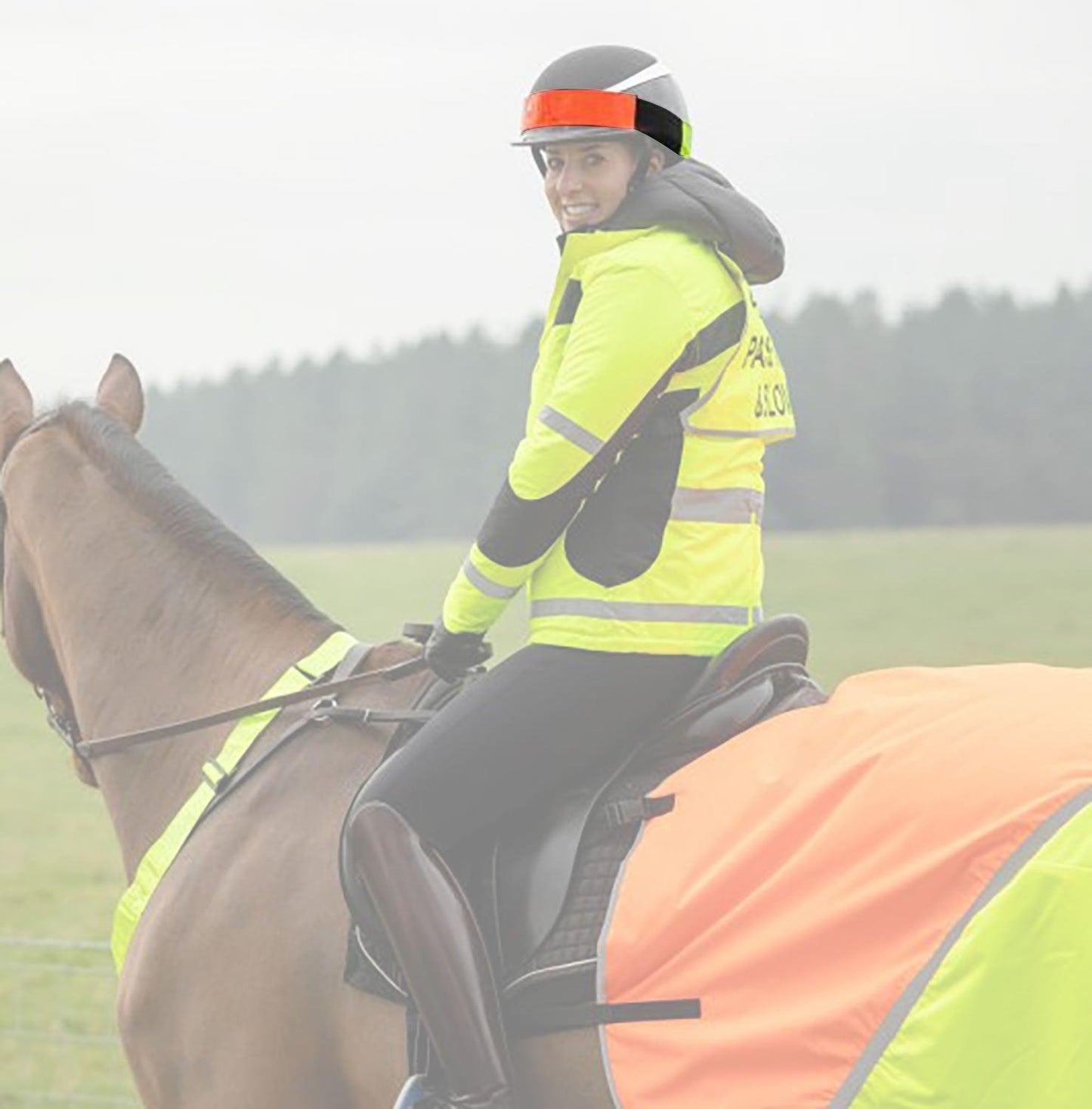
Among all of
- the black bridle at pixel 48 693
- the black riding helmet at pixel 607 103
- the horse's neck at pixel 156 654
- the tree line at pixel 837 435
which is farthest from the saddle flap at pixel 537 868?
the tree line at pixel 837 435

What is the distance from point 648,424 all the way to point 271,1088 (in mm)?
1701

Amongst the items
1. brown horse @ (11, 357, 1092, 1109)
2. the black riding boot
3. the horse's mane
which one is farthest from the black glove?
the horse's mane

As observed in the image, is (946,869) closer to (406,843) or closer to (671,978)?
(671,978)

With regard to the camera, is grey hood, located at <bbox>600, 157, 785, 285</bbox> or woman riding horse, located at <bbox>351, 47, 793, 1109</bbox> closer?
woman riding horse, located at <bbox>351, 47, 793, 1109</bbox>

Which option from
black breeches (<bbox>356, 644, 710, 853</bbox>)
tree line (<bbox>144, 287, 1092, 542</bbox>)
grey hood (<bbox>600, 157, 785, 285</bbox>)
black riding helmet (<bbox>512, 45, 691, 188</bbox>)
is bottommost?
tree line (<bbox>144, 287, 1092, 542</bbox>)

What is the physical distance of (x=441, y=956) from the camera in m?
3.77

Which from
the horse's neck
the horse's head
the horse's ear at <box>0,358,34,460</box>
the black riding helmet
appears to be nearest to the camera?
the black riding helmet

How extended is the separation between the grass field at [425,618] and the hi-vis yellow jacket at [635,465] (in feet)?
18.1

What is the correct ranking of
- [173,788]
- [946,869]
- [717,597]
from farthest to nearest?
[173,788], [717,597], [946,869]

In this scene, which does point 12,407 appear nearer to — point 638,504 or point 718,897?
point 638,504

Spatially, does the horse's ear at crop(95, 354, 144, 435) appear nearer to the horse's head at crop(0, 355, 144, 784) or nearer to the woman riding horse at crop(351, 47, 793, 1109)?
the horse's head at crop(0, 355, 144, 784)

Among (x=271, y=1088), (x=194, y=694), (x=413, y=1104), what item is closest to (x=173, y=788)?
(x=194, y=694)

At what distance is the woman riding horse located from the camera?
12.3 feet

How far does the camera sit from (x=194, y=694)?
471 cm
